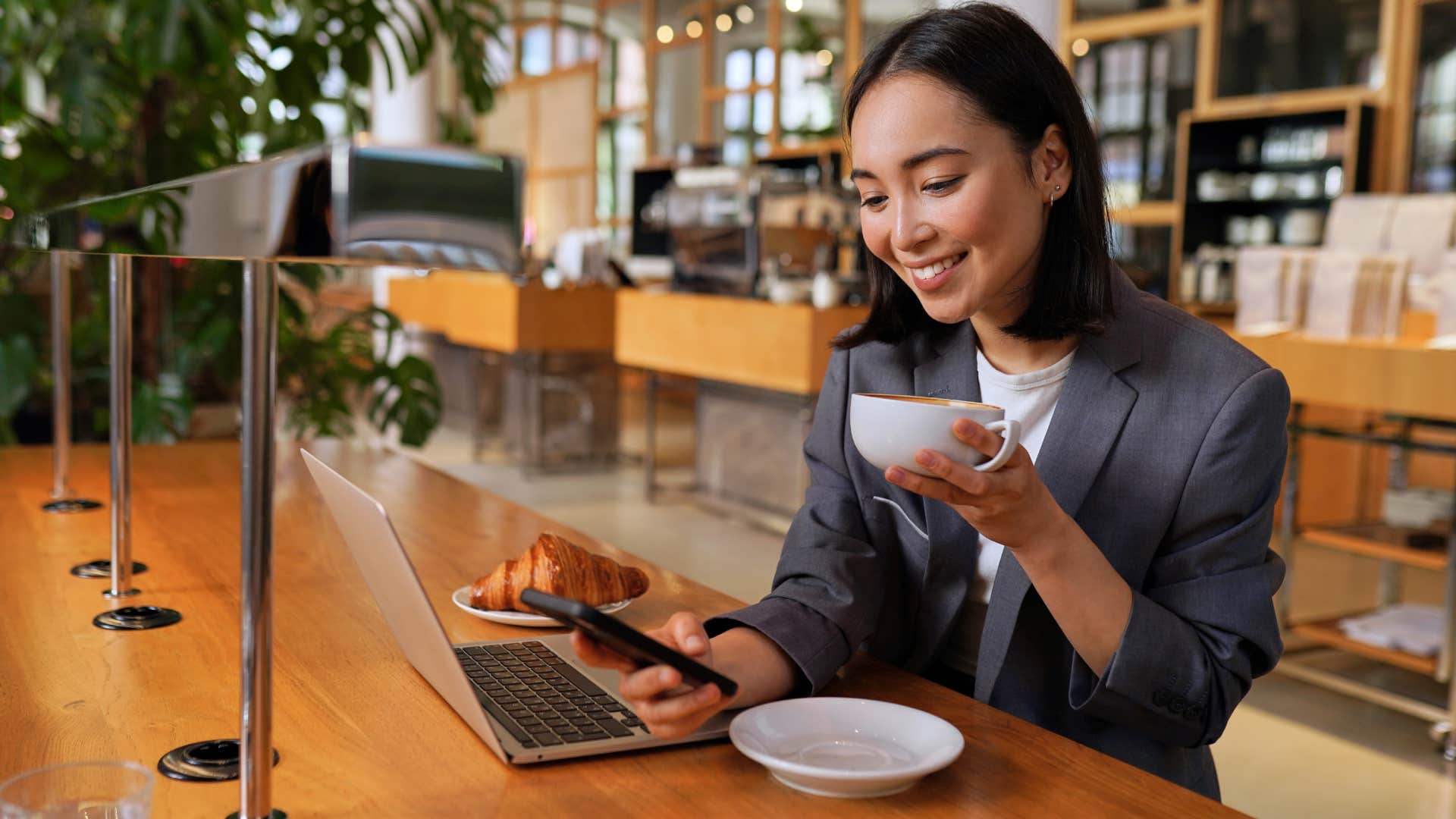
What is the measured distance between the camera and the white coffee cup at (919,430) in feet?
2.59

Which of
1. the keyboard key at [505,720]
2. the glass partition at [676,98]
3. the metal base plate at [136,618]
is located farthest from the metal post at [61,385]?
the glass partition at [676,98]

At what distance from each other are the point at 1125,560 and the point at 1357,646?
2.45 metres

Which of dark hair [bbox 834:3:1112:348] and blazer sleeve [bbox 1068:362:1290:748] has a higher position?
dark hair [bbox 834:3:1112:348]

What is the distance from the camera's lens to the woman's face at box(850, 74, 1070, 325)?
1052mm

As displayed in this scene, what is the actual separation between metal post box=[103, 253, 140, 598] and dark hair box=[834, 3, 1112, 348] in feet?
2.38

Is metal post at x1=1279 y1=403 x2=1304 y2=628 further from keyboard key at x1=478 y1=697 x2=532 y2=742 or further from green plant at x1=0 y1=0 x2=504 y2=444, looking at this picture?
keyboard key at x1=478 y1=697 x2=532 y2=742

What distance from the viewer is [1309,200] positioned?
6.30 metres

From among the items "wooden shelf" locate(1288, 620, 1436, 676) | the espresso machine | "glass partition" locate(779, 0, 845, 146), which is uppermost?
"glass partition" locate(779, 0, 845, 146)

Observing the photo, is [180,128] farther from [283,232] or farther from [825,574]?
[283,232]

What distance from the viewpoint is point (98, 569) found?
4.27ft

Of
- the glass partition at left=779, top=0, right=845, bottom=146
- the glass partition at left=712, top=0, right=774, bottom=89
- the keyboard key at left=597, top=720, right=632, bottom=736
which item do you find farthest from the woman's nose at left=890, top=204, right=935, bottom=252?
the glass partition at left=712, top=0, right=774, bottom=89

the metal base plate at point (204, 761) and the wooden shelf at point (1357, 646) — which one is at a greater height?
the metal base plate at point (204, 761)

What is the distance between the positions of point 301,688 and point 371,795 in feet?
0.73

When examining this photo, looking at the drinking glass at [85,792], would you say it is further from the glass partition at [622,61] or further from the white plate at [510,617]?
the glass partition at [622,61]
